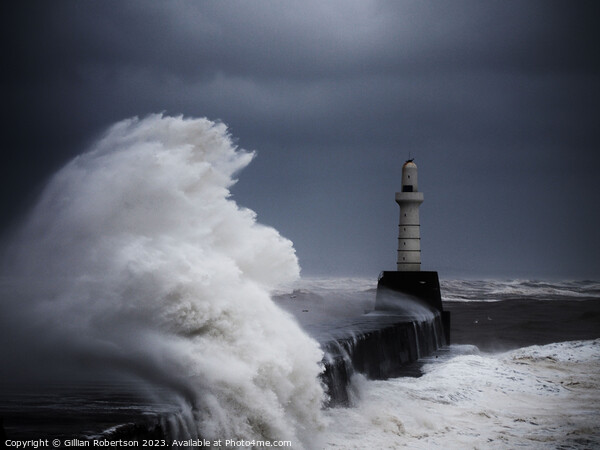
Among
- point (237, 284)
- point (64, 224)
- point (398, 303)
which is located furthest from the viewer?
point (398, 303)

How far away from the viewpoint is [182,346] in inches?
384

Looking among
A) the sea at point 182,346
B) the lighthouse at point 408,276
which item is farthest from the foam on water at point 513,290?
the sea at point 182,346

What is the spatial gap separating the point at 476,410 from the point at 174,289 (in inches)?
274

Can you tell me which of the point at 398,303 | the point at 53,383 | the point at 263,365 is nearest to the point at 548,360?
the point at 398,303

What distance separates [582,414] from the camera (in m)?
14.2

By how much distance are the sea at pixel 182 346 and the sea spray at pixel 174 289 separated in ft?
0.09

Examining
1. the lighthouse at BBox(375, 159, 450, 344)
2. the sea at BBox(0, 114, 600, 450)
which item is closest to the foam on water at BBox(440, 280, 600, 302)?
the lighthouse at BBox(375, 159, 450, 344)

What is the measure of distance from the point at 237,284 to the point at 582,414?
7.54 meters

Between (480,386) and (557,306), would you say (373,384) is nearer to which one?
(480,386)

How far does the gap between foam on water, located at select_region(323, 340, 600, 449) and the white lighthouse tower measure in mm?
7284

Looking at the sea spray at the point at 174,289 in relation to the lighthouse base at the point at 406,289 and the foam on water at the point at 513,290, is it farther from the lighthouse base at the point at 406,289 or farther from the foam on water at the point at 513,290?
the foam on water at the point at 513,290

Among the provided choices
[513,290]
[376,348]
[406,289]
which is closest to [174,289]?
[376,348]

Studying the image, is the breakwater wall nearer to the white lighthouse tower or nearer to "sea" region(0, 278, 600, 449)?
"sea" region(0, 278, 600, 449)

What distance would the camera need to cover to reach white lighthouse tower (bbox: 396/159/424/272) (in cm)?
2839
